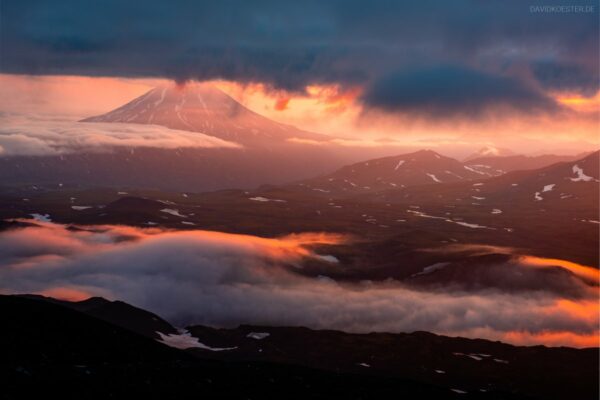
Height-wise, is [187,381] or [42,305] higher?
[42,305]

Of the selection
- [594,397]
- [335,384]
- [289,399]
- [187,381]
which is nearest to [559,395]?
[594,397]

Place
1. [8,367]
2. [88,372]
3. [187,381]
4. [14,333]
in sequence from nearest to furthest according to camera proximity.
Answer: [8,367] → [88,372] → [187,381] → [14,333]

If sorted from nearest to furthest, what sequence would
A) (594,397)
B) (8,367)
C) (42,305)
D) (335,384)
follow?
(8,367)
(335,384)
(42,305)
(594,397)

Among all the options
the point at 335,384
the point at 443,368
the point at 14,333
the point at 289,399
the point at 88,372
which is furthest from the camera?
the point at 443,368

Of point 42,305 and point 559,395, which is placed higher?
point 42,305

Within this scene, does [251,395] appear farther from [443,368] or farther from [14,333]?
[443,368]

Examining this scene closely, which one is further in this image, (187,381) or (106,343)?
(106,343)

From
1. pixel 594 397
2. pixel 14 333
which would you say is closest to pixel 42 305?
pixel 14 333

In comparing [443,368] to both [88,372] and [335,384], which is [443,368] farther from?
[88,372]

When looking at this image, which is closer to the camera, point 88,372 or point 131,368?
point 88,372
